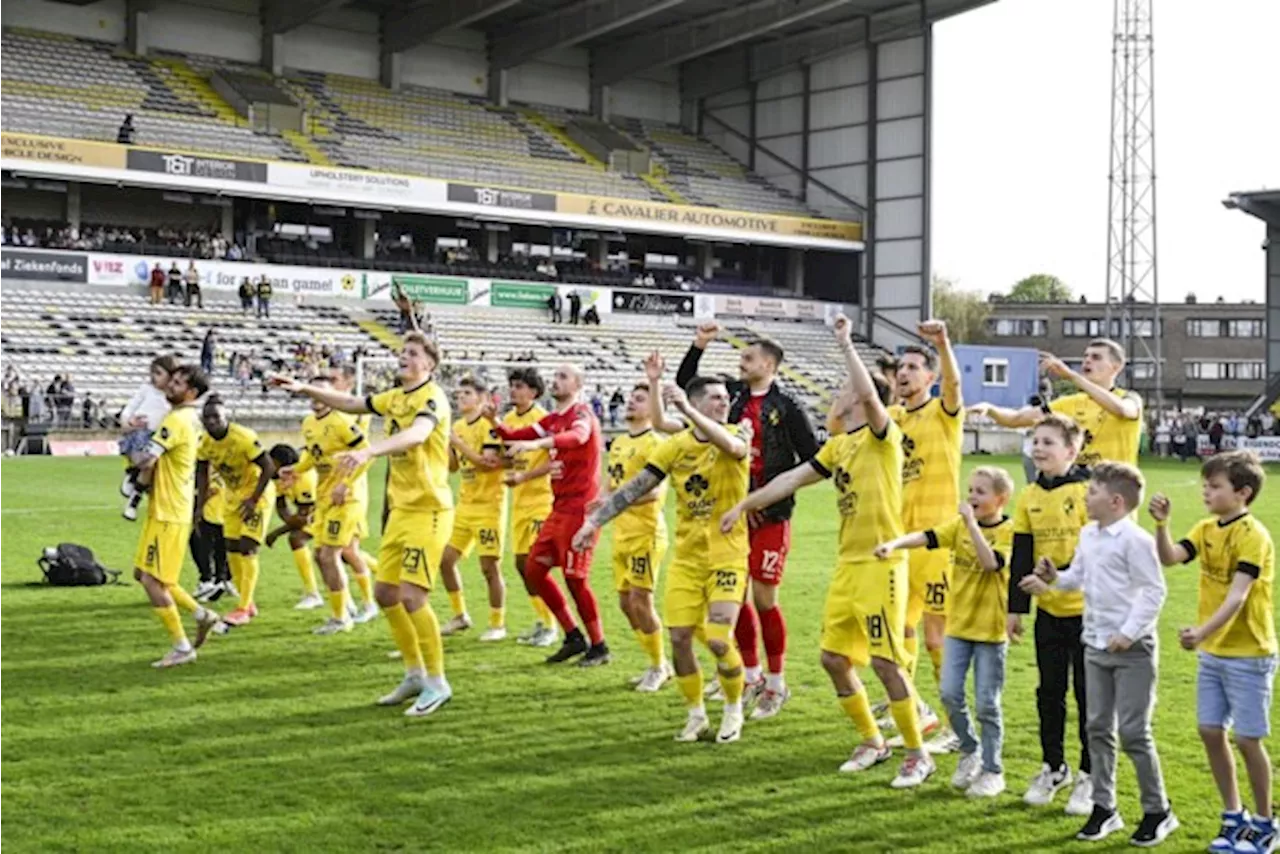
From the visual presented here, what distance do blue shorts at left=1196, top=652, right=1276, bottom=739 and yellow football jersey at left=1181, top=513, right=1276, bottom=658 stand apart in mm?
46

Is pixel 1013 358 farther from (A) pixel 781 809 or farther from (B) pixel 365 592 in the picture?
(A) pixel 781 809

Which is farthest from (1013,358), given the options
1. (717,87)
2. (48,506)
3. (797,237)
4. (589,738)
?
(589,738)

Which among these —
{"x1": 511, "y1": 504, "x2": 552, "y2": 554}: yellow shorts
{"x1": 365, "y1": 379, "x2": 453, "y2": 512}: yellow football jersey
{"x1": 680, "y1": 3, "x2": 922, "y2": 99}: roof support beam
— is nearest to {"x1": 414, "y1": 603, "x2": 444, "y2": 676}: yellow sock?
{"x1": 365, "y1": 379, "x2": 453, "y2": 512}: yellow football jersey

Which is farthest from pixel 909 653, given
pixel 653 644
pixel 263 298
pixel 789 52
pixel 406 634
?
pixel 789 52

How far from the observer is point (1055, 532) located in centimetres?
741

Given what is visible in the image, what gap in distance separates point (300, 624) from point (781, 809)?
645 centimetres

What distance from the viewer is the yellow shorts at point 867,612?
25.0ft

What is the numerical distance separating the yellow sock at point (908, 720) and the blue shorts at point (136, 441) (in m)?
5.63

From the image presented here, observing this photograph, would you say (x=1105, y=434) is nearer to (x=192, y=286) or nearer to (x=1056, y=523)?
(x=1056, y=523)

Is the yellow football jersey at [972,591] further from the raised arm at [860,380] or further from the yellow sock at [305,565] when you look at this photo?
the yellow sock at [305,565]

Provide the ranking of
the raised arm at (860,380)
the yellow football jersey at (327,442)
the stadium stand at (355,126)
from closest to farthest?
the raised arm at (860,380) < the yellow football jersey at (327,442) < the stadium stand at (355,126)

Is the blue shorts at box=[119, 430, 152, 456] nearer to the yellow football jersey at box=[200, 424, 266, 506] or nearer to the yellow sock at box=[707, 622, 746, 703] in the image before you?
the yellow football jersey at box=[200, 424, 266, 506]

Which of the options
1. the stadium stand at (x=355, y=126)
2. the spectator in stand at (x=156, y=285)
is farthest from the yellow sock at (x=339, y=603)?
the stadium stand at (x=355, y=126)

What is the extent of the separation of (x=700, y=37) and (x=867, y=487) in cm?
5137
